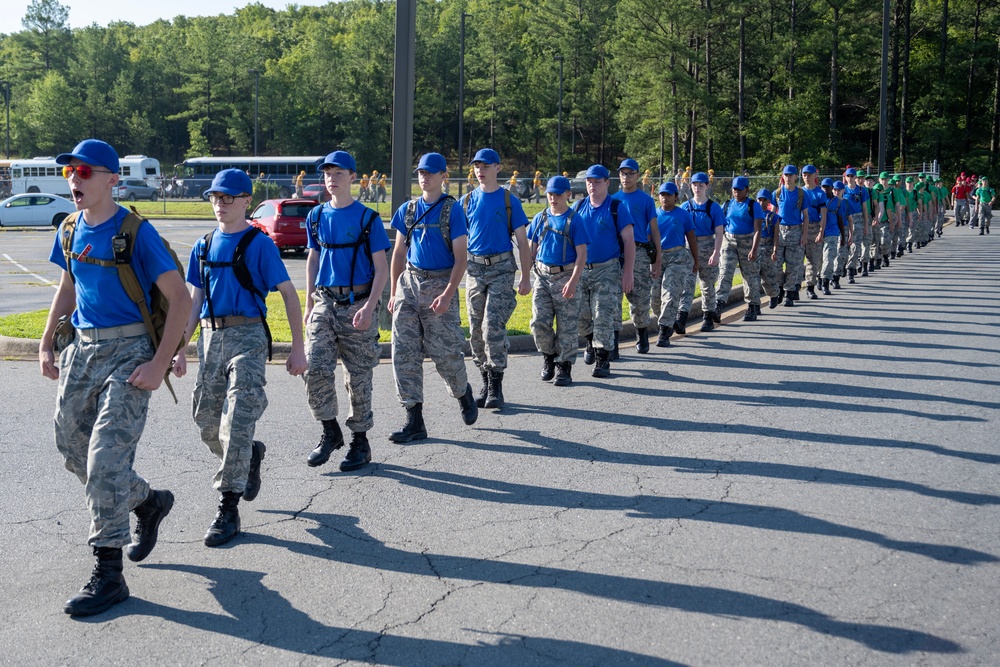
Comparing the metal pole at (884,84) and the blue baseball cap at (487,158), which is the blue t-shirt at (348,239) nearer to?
the blue baseball cap at (487,158)

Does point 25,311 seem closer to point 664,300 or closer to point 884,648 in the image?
point 664,300

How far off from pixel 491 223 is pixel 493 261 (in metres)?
0.31

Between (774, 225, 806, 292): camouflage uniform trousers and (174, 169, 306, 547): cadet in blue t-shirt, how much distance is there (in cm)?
1110

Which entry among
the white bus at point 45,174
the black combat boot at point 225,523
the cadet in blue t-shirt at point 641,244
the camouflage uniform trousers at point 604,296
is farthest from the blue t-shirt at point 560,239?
the white bus at point 45,174

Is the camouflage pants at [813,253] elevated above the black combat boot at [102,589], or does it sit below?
above

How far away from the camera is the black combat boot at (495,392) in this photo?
29.2 ft

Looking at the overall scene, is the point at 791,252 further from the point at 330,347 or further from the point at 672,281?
the point at 330,347

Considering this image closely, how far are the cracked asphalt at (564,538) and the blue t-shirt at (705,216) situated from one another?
13.3ft

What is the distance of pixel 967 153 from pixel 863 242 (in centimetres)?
5807

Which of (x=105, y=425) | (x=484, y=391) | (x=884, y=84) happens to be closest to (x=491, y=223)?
(x=484, y=391)

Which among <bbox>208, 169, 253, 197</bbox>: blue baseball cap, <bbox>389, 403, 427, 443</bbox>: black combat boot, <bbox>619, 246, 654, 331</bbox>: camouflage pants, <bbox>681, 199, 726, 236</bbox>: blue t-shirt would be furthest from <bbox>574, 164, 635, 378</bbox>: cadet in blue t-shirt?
<bbox>208, 169, 253, 197</bbox>: blue baseball cap

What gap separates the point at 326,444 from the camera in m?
7.04

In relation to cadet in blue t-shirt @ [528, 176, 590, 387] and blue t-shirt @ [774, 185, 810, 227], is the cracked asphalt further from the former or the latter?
blue t-shirt @ [774, 185, 810, 227]

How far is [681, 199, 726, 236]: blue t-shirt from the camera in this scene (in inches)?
528
